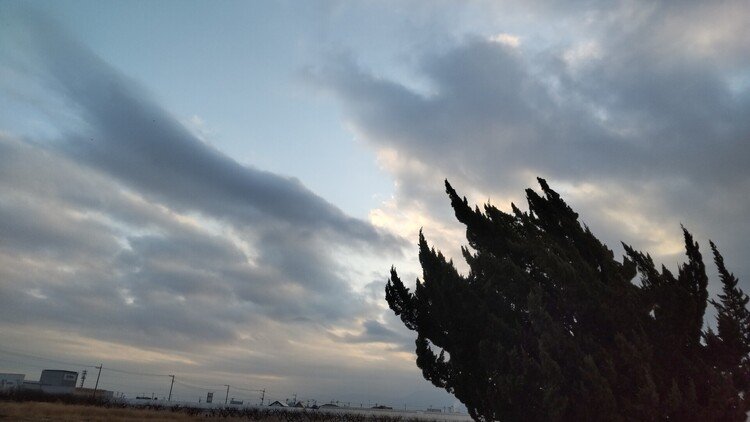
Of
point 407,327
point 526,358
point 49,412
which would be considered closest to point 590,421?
point 526,358

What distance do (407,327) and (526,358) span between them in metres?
7.07

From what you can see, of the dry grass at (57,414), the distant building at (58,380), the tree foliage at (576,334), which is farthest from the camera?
the distant building at (58,380)

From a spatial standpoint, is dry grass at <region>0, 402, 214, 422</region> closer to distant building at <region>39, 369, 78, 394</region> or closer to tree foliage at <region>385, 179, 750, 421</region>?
tree foliage at <region>385, 179, 750, 421</region>

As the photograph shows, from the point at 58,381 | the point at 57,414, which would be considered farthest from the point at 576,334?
the point at 58,381

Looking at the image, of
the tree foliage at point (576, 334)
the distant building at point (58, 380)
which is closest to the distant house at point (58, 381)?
the distant building at point (58, 380)

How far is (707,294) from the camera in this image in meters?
17.7

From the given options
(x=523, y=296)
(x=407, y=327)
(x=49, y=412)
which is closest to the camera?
(x=523, y=296)

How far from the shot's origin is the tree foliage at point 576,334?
600 inches

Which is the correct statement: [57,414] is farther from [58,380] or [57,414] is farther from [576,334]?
[58,380]

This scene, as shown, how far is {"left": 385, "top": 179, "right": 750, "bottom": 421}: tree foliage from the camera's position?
15.2m

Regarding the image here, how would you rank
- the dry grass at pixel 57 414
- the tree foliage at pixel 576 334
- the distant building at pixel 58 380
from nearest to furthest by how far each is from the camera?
the tree foliage at pixel 576 334, the dry grass at pixel 57 414, the distant building at pixel 58 380

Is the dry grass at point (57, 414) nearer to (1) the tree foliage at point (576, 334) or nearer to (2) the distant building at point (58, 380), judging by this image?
(1) the tree foliage at point (576, 334)

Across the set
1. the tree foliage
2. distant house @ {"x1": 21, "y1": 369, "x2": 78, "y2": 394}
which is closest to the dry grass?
the tree foliage

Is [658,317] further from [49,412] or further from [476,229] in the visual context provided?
[49,412]
